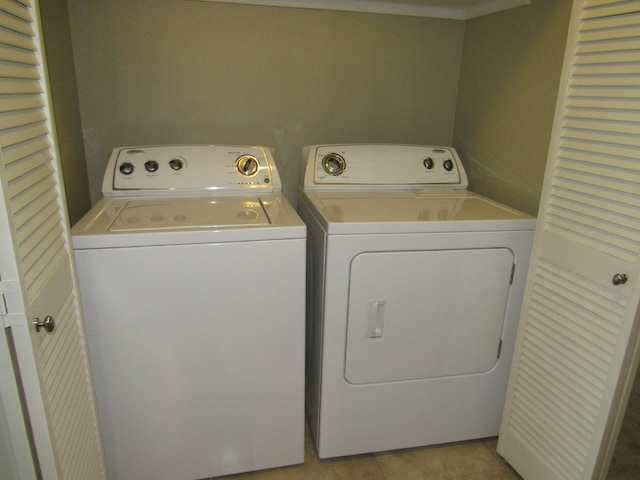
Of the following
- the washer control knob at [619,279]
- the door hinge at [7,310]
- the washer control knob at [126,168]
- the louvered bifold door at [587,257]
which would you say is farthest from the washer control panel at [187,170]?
the washer control knob at [619,279]

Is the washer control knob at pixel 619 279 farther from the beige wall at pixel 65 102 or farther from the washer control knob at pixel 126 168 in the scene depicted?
the beige wall at pixel 65 102

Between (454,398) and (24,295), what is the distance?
1585 millimetres

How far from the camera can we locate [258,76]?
221cm

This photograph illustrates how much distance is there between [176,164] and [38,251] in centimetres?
95

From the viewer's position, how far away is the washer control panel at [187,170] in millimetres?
1874

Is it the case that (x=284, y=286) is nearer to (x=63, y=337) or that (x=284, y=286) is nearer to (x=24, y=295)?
(x=63, y=337)

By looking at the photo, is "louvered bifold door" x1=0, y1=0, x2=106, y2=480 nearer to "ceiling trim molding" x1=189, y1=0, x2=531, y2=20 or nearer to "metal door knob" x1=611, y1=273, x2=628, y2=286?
"ceiling trim molding" x1=189, y1=0, x2=531, y2=20

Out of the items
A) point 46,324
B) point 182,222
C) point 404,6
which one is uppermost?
point 404,6

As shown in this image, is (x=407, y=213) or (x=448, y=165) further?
(x=448, y=165)

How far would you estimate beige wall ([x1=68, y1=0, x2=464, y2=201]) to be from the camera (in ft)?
6.73

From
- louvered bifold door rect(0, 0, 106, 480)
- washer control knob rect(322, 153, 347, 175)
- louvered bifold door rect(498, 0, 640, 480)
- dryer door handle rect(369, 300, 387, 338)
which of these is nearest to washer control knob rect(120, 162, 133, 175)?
louvered bifold door rect(0, 0, 106, 480)

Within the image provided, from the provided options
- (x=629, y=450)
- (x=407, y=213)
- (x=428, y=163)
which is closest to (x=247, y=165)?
(x=407, y=213)

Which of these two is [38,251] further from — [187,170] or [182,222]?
[187,170]

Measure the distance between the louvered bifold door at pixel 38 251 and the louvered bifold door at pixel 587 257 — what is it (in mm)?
1509
